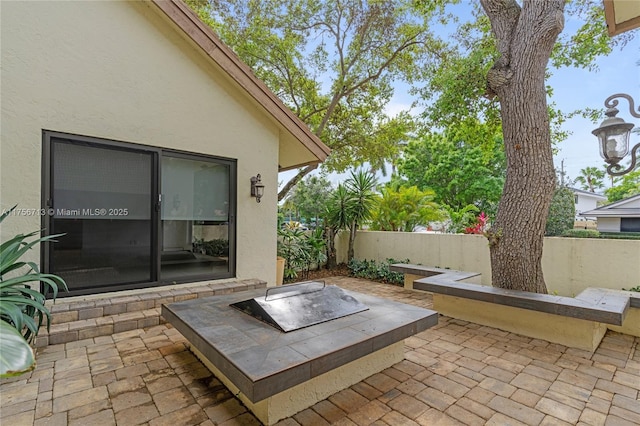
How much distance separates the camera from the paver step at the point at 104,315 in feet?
12.7

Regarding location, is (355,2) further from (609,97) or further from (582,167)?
(582,167)

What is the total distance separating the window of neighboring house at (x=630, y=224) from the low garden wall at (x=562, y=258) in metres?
12.2

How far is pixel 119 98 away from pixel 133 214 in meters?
1.78

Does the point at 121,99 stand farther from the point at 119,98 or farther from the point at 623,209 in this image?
the point at 623,209

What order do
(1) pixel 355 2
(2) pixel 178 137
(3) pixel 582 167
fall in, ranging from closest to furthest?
1. (2) pixel 178 137
2. (1) pixel 355 2
3. (3) pixel 582 167

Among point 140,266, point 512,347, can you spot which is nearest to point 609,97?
point 512,347

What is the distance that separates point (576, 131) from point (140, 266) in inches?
400

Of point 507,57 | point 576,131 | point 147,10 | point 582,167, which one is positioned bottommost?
point 576,131

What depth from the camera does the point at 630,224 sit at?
582 inches

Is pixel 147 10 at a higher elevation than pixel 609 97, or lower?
higher

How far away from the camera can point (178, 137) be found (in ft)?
17.1

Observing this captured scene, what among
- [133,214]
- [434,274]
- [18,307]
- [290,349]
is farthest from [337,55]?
[18,307]

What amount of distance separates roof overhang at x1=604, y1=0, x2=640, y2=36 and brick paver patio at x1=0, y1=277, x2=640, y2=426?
12.7 ft

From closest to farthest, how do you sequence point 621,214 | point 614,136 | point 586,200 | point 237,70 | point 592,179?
1. point 614,136
2. point 237,70
3. point 621,214
4. point 586,200
5. point 592,179
